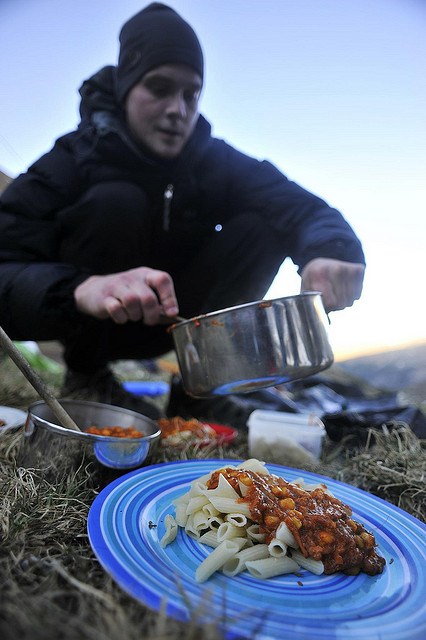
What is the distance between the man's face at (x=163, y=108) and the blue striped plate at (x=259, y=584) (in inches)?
69.1

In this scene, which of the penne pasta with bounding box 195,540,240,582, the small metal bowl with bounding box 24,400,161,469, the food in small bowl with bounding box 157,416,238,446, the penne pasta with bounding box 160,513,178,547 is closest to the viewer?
the penne pasta with bounding box 195,540,240,582

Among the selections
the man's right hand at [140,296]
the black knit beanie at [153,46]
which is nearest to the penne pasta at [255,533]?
Result: the man's right hand at [140,296]

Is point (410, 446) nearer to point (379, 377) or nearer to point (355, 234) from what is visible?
point (355, 234)

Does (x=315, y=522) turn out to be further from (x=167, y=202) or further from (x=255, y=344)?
(x=167, y=202)

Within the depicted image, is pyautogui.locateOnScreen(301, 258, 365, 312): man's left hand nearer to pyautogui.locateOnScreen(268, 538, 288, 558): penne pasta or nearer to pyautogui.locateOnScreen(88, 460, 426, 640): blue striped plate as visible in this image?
pyautogui.locateOnScreen(88, 460, 426, 640): blue striped plate

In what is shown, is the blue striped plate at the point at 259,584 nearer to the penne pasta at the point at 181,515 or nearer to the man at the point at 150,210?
the penne pasta at the point at 181,515

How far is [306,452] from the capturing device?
5.95 feet

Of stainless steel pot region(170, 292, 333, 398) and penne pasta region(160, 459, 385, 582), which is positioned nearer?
penne pasta region(160, 459, 385, 582)

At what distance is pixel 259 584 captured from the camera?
0.88 m

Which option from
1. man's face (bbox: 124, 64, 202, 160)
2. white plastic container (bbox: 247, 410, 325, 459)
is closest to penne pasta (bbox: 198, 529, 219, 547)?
white plastic container (bbox: 247, 410, 325, 459)

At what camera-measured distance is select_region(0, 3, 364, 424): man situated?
2.16 meters

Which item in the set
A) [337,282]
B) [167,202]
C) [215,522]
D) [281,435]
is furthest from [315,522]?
[167,202]

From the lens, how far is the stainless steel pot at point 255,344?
1419 millimetres

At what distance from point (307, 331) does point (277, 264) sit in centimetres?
105
